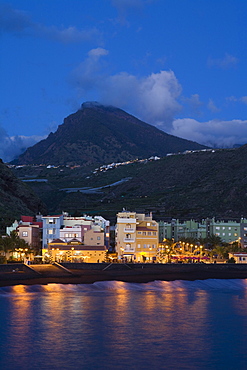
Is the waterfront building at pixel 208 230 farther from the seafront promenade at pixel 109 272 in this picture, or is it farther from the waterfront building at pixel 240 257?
the seafront promenade at pixel 109 272

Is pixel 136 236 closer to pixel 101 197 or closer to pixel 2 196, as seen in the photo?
pixel 2 196

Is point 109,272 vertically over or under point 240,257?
under

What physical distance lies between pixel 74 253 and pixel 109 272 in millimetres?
8402

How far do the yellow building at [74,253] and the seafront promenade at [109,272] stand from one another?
16.7 ft

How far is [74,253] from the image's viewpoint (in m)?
73.6

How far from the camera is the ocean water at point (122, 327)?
1224 inches

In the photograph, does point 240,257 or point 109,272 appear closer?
point 109,272

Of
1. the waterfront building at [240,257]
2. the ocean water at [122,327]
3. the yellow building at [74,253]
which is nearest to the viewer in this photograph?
the ocean water at [122,327]

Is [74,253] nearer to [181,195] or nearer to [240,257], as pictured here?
[240,257]

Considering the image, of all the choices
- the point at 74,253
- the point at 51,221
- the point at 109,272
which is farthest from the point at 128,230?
the point at 109,272

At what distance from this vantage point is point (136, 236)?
79.9 m

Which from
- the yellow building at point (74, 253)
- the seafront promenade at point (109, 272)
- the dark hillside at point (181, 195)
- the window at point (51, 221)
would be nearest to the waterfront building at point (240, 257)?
the seafront promenade at point (109, 272)

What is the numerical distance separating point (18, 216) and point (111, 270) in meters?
40.5

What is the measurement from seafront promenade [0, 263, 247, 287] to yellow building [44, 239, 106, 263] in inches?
200
